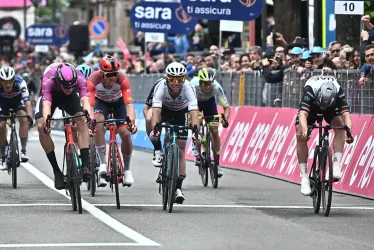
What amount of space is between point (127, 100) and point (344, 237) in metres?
4.19

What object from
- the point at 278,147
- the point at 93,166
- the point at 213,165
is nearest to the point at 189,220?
the point at 93,166

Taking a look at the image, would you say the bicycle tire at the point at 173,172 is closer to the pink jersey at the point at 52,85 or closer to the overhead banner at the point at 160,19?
the pink jersey at the point at 52,85

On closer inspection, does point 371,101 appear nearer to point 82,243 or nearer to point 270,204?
point 270,204

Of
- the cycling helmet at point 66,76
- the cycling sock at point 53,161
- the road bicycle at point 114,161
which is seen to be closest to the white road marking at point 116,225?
the road bicycle at point 114,161

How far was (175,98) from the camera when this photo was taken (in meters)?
16.4

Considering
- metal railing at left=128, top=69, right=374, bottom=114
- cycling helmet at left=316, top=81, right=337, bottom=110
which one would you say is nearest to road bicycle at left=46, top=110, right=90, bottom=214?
cycling helmet at left=316, top=81, right=337, bottom=110

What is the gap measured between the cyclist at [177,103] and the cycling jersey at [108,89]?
37 cm

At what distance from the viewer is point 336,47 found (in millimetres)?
22094

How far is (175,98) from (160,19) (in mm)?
16737

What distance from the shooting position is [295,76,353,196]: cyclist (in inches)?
604

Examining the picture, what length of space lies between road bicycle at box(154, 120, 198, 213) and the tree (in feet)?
43.2

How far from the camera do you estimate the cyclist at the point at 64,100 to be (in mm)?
15680

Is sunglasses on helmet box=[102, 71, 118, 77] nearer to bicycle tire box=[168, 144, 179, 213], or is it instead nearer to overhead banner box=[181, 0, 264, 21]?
bicycle tire box=[168, 144, 179, 213]

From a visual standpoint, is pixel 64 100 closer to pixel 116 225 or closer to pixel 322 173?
pixel 116 225
